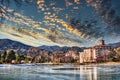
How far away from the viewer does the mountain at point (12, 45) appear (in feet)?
27.2

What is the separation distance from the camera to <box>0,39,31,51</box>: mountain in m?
8.29

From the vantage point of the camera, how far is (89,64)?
811 centimetres

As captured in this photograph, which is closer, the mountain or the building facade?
the building facade

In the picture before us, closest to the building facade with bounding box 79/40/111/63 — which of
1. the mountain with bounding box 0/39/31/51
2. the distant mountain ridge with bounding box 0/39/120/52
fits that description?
the distant mountain ridge with bounding box 0/39/120/52

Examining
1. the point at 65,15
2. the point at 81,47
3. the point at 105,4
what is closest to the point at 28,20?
the point at 65,15

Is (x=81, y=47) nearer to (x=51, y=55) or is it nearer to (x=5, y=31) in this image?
(x=51, y=55)

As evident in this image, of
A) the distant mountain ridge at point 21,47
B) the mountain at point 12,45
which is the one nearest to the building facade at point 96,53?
the distant mountain ridge at point 21,47

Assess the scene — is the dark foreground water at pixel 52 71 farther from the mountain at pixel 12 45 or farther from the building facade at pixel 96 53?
the mountain at pixel 12 45

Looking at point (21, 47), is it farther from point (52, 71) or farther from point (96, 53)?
point (96, 53)

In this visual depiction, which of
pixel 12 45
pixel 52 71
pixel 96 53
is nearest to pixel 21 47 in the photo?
pixel 12 45

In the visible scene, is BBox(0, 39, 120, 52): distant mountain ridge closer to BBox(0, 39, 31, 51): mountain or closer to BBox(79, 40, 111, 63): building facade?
BBox(0, 39, 31, 51): mountain

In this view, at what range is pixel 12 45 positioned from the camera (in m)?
8.38

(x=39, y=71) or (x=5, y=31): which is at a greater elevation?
(x=5, y=31)

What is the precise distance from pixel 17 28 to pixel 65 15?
1.36m
